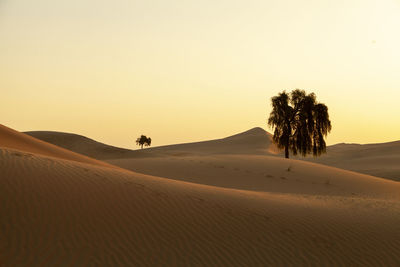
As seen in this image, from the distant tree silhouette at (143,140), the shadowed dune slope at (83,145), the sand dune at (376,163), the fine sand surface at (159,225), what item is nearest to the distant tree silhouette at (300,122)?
the sand dune at (376,163)

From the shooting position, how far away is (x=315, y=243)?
321 inches

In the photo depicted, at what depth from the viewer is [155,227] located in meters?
7.88

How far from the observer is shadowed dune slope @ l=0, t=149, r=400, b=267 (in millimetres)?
6727

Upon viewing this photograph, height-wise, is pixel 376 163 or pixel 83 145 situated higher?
pixel 83 145

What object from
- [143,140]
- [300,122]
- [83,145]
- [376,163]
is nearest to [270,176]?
[300,122]

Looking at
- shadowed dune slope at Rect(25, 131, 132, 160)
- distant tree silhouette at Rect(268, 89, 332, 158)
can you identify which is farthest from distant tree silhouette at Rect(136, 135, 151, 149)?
distant tree silhouette at Rect(268, 89, 332, 158)

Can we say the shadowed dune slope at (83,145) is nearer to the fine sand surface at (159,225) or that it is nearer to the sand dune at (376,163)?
the sand dune at (376,163)

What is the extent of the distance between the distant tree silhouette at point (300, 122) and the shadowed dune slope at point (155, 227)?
24247 millimetres

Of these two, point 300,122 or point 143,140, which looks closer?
point 300,122

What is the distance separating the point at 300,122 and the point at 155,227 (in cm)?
2864

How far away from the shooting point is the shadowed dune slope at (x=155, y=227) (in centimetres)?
673

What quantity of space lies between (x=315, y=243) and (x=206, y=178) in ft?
41.1

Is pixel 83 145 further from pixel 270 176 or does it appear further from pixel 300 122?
pixel 270 176

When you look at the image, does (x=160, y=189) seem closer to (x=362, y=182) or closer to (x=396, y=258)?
(x=396, y=258)
